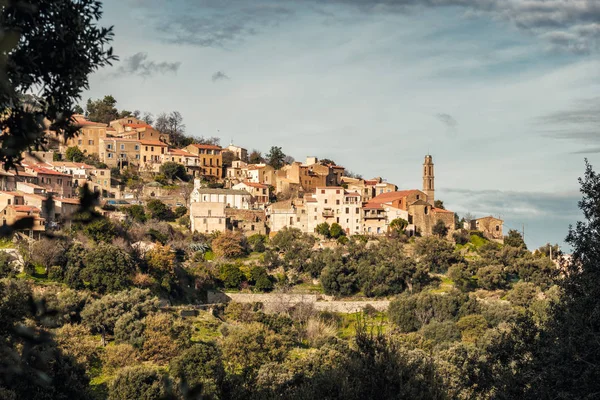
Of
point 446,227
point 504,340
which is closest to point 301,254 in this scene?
point 446,227

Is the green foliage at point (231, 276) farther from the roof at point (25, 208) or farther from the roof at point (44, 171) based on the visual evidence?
the roof at point (44, 171)

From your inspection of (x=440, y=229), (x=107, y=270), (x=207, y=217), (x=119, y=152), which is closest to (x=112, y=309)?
(x=107, y=270)

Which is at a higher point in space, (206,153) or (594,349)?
(206,153)

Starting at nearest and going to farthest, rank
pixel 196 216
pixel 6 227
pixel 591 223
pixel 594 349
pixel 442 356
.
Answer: pixel 6 227
pixel 594 349
pixel 591 223
pixel 442 356
pixel 196 216

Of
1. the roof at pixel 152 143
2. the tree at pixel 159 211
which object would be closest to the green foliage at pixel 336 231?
the tree at pixel 159 211

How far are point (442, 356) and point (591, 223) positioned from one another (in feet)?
78.9

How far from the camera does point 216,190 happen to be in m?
75.8

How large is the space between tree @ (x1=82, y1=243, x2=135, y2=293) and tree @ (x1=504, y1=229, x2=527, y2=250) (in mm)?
36040

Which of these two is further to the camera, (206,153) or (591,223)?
(206,153)

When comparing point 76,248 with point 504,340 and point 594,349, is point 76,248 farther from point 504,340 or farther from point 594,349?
point 594,349

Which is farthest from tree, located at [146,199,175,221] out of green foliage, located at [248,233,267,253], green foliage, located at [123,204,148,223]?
green foliage, located at [248,233,267,253]

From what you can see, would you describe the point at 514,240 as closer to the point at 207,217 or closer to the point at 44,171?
the point at 207,217

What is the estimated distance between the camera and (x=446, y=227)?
73.6 metres

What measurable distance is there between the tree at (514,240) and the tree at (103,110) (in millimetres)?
55288
